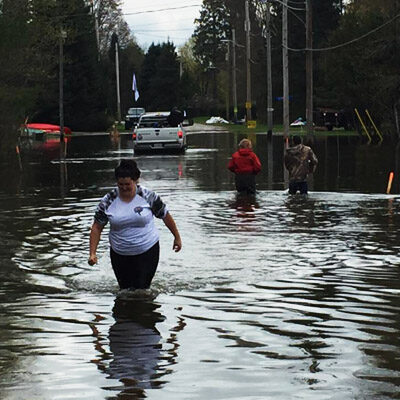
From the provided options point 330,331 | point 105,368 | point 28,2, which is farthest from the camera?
point 28,2

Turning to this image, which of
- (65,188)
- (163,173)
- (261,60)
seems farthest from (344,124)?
(65,188)

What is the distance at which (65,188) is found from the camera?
1071 inches

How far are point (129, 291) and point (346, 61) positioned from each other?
60.6 metres

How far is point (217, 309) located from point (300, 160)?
12.6 m

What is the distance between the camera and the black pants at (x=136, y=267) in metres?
10.4

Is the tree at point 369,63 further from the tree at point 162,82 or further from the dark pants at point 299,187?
the tree at point 162,82

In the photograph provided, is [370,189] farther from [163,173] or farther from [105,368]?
[105,368]

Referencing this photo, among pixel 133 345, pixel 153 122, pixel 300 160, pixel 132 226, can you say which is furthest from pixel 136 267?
pixel 153 122

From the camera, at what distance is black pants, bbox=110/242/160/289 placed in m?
10.4

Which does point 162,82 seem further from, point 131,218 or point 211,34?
point 131,218

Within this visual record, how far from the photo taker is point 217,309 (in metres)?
9.94

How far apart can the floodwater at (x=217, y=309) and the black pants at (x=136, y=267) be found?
0.13 metres

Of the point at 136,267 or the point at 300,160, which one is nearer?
the point at 136,267

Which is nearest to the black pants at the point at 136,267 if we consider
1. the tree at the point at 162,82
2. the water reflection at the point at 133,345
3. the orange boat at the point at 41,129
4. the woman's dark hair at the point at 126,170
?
the water reflection at the point at 133,345
